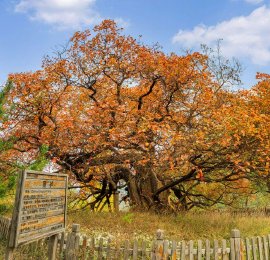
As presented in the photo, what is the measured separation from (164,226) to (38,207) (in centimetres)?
711

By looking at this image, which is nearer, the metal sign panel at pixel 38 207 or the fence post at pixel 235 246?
the metal sign panel at pixel 38 207

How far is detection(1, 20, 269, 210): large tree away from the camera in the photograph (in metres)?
13.8

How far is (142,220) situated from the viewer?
12.9m

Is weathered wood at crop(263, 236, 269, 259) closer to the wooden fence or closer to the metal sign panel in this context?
the metal sign panel

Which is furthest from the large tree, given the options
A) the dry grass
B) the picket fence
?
the picket fence

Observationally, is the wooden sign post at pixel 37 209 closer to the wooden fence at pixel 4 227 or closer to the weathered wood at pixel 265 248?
the wooden fence at pixel 4 227

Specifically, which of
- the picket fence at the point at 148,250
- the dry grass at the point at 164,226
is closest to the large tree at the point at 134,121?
the dry grass at the point at 164,226

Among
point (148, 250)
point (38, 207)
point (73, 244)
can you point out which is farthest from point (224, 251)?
point (38, 207)

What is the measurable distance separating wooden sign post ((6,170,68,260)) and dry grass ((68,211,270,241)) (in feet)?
11.5

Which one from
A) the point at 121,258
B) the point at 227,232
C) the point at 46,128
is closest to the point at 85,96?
the point at 46,128

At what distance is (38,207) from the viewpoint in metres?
6.17

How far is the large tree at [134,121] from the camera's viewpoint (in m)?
13.8

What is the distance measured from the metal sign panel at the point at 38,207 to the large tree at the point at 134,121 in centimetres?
651

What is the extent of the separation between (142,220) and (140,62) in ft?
25.6
